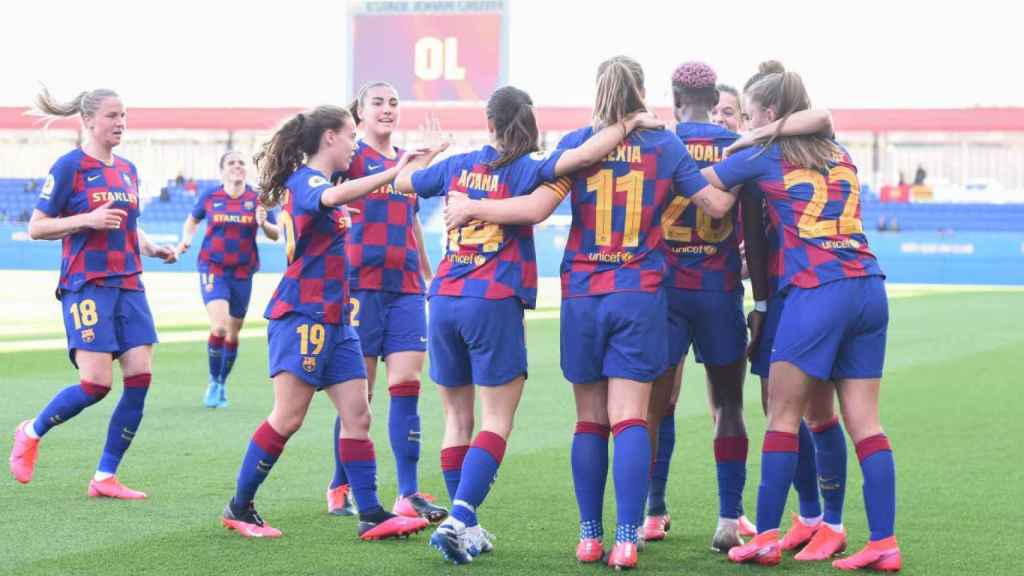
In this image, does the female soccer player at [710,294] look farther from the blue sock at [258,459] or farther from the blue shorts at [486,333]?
the blue sock at [258,459]

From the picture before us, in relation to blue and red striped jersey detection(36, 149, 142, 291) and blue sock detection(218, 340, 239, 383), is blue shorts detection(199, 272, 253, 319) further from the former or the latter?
blue and red striped jersey detection(36, 149, 142, 291)

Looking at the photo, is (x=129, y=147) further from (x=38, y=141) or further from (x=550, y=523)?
(x=550, y=523)

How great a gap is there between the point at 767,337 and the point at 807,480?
0.73 meters

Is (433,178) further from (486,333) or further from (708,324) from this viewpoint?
(708,324)

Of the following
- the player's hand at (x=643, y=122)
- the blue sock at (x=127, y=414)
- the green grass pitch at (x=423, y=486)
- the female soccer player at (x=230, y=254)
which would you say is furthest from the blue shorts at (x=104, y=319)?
the female soccer player at (x=230, y=254)

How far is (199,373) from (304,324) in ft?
24.5

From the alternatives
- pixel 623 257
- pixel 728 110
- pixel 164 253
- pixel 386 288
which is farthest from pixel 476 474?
pixel 164 253

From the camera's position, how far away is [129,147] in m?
52.3

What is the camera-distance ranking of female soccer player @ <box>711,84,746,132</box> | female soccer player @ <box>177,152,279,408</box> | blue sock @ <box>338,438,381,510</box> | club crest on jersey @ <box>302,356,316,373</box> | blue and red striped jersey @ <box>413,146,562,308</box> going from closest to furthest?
1. blue and red striped jersey @ <box>413,146,562,308</box>
2. club crest on jersey @ <box>302,356,316,373</box>
3. blue sock @ <box>338,438,381,510</box>
4. female soccer player @ <box>711,84,746,132</box>
5. female soccer player @ <box>177,152,279,408</box>

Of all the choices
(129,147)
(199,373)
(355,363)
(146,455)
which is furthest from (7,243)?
(355,363)

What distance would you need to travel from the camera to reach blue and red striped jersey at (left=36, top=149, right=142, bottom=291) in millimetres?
7188

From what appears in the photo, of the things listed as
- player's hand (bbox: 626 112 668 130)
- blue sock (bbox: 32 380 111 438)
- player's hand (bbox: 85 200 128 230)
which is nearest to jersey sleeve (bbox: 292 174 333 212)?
player's hand (bbox: 626 112 668 130)

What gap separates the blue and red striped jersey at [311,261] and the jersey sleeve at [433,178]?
16.8 inches

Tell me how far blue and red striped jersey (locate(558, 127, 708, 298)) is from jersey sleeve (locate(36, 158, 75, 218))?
293cm
